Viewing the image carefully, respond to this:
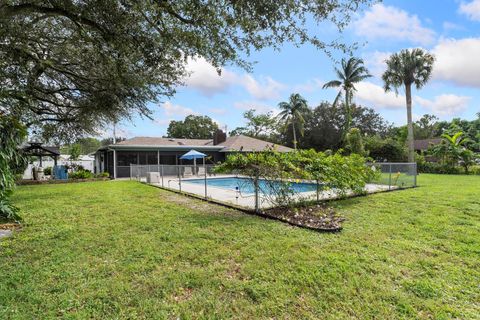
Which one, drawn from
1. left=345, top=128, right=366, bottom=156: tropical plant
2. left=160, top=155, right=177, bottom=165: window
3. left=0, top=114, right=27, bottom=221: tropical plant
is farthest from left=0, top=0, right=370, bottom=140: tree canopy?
left=345, top=128, right=366, bottom=156: tropical plant

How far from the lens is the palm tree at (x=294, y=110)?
3322cm

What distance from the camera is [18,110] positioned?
8.20 meters

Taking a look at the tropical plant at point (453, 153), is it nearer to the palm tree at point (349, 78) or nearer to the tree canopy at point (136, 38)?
the palm tree at point (349, 78)

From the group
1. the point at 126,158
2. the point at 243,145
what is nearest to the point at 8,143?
the point at 126,158

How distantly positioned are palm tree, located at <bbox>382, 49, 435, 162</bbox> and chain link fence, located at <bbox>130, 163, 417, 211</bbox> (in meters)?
13.1

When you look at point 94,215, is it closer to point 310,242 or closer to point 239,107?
point 310,242

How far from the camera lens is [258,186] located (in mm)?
6922

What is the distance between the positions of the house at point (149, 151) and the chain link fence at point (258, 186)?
3.10m

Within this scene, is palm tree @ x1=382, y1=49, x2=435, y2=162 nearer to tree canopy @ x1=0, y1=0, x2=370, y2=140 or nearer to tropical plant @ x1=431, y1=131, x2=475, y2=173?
tropical plant @ x1=431, y1=131, x2=475, y2=173

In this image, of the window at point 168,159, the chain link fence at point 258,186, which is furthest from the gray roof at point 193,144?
the chain link fence at point 258,186

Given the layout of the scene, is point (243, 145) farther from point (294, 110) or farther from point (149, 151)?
point (294, 110)

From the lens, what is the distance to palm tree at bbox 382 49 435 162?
22859 mm

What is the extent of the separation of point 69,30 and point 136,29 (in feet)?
12.6

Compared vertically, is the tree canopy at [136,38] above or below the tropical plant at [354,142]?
above
